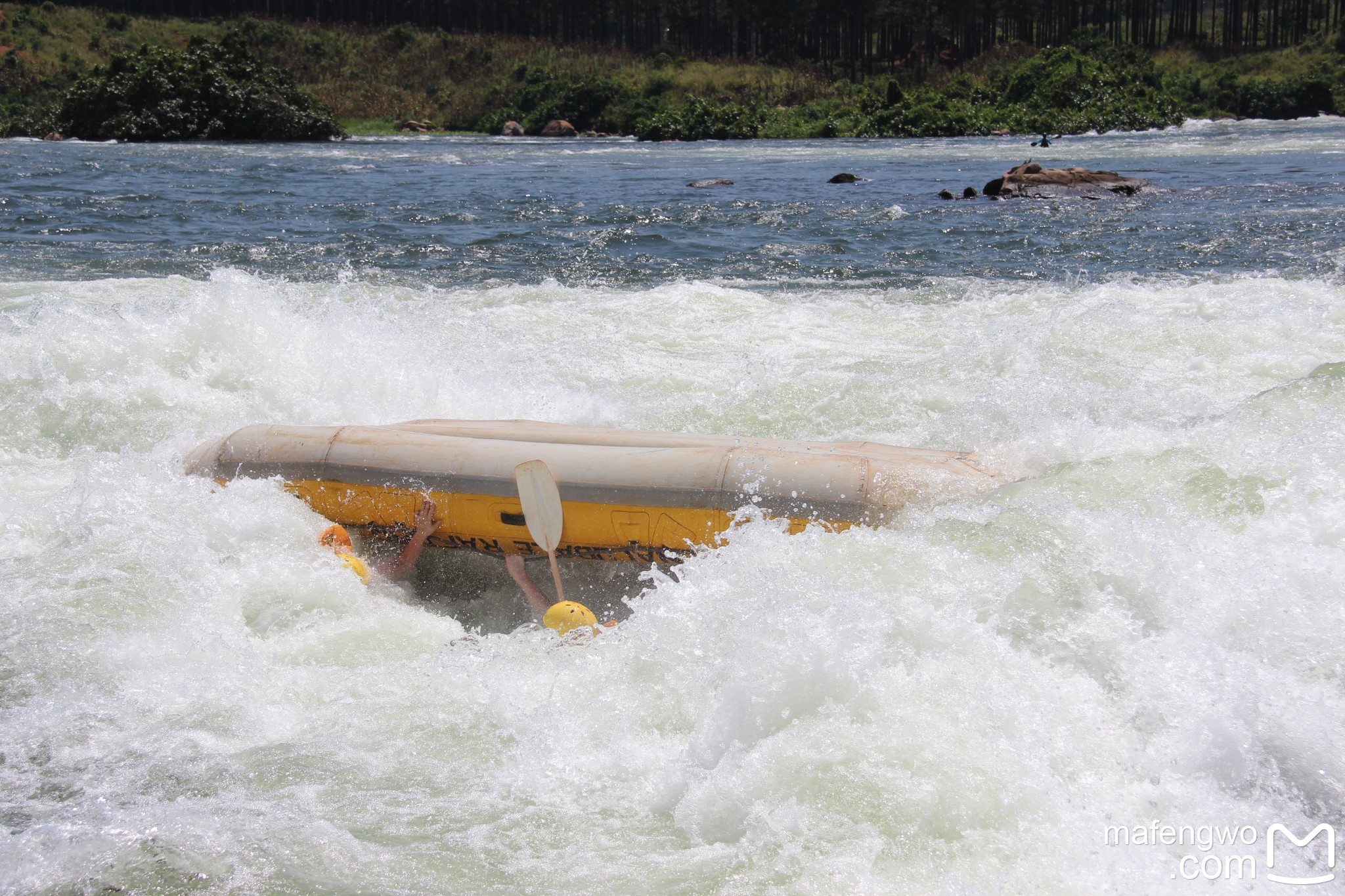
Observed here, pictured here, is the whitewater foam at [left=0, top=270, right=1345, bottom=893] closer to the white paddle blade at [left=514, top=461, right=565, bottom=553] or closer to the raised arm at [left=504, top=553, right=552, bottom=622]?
the raised arm at [left=504, top=553, right=552, bottom=622]

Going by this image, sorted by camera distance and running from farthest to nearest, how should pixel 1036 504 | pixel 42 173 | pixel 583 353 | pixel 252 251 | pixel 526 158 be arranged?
1. pixel 526 158
2. pixel 42 173
3. pixel 252 251
4. pixel 583 353
5. pixel 1036 504

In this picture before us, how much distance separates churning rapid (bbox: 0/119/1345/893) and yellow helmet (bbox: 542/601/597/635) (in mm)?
82

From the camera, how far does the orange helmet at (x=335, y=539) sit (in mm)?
4000

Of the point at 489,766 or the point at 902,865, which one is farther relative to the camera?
the point at 489,766

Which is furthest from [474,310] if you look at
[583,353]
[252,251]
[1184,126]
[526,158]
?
[1184,126]

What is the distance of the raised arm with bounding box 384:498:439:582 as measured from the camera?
4008 millimetres

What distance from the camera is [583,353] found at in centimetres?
678

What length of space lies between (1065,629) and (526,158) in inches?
917

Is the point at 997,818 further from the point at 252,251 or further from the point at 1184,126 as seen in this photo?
the point at 1184,126

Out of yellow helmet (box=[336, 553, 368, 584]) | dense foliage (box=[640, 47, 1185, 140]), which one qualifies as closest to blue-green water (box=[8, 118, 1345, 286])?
yellow helmet (box=[336, 553, 368, 584])

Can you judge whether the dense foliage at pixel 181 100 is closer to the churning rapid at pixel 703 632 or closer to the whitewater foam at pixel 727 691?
the churning rapid at pixel 703 632

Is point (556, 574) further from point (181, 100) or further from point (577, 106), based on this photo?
point (577, 106)

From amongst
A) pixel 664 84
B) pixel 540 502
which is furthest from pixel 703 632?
pixel 664 84

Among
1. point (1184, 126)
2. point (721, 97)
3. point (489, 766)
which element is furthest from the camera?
point (721, 97)
